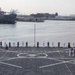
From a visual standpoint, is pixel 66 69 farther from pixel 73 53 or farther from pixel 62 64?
pixel 73 53

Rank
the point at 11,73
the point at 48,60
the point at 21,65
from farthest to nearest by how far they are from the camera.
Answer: the point at 48,60, the point at 21,65, the point at 11,73

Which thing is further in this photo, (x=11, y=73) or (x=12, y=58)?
(x=12, y=58)

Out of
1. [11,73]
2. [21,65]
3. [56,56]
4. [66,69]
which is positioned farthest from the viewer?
[56,56]

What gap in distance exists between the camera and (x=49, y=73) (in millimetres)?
29016

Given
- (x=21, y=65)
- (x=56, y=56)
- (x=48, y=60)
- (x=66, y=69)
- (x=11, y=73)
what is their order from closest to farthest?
(x=11, y=73) → (x=66, y=69) → (x=21, y=65) → (x=48, y=60) → (x=56, y=56)

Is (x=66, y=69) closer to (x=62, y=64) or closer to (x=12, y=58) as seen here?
(x=62, y=64)

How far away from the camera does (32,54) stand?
4212cm

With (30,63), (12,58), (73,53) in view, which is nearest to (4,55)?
(12,58)

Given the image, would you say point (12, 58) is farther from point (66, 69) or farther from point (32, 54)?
point (66, 69)

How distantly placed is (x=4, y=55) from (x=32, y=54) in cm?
448

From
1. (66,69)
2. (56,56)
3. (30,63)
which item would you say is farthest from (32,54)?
(66,69)

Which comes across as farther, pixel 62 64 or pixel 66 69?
pixel 62 64

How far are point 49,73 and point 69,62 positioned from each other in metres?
6.83

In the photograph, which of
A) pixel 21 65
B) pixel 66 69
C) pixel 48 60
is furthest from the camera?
pixel 48 60
